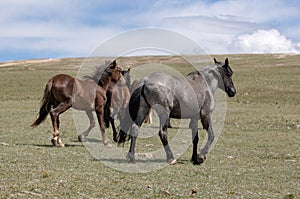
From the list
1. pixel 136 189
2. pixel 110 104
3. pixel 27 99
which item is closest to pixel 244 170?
pixel 136 189

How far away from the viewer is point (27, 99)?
1848 inches

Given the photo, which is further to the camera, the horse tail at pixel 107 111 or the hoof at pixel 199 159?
the horse tail at pixel 107 111


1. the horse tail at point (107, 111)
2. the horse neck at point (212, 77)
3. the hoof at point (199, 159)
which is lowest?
the hoof at point (199, 159)

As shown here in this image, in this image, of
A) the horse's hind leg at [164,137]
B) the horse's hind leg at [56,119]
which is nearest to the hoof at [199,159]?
the horse's hind leg at [164,137]

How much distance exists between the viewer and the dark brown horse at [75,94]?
1540cm

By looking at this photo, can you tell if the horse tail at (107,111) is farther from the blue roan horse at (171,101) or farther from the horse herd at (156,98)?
the blue roan horse at (171,101)

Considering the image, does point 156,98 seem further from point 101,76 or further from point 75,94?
point 101,76

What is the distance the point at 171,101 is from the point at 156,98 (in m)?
0.41

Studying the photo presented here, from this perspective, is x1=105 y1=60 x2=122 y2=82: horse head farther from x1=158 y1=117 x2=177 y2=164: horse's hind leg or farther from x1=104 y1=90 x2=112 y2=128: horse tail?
x1=158 y1=117 x2=177 y2=164: horse's hind leg

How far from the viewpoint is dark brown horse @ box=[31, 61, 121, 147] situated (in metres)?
15.4

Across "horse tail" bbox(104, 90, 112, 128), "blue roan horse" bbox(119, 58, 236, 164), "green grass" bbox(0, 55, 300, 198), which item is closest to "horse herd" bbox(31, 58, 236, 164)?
"blue roan horse" bbox(119, 58, 236, 164)

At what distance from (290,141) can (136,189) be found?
11476 mm

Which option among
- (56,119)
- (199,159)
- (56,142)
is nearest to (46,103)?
(56,119)

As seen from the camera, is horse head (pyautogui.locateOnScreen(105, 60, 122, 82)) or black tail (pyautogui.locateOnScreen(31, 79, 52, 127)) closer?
black tail (pyautogui.locateOnScreen(31, 79, 52, 127))
